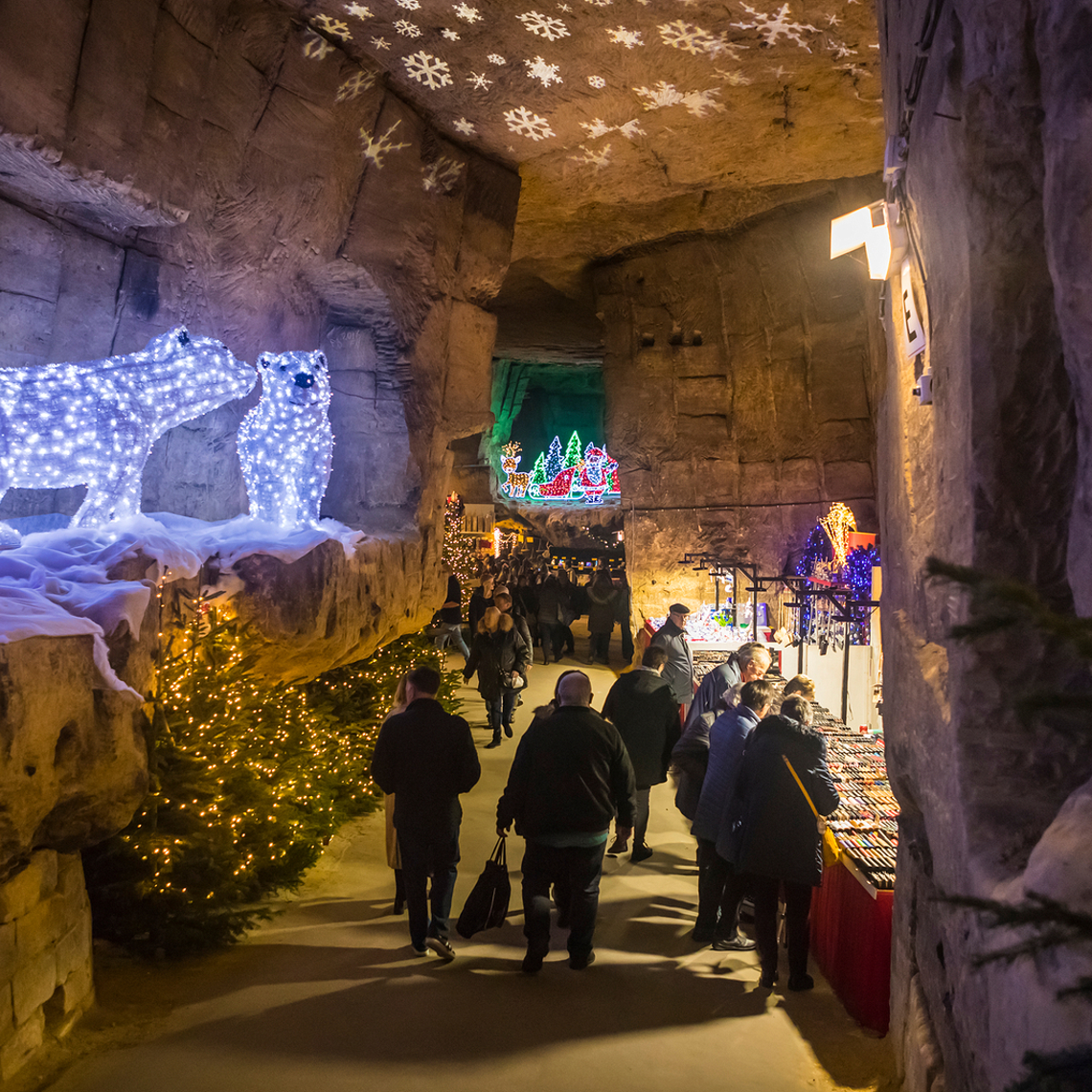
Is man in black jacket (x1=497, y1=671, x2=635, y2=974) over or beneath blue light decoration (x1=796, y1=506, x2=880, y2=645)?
beneath

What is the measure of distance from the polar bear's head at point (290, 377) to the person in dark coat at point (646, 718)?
144 inches

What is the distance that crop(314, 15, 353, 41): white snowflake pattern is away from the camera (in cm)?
709

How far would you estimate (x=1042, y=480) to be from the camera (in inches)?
80.5

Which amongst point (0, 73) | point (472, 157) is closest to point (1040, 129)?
point (0, 73)

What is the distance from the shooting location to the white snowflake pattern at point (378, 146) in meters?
7.91

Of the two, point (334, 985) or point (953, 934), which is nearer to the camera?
point (953, 934)

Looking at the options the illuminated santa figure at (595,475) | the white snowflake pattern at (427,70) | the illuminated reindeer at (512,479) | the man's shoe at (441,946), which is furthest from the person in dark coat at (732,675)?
the illuminated reindeer at (512,479)

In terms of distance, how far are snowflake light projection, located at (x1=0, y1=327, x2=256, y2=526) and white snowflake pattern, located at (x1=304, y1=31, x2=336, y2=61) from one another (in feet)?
9.97

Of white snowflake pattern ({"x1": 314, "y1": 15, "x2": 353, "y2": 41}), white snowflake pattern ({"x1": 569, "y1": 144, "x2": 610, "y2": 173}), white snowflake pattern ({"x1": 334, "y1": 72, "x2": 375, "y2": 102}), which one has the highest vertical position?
white snowflake pattern ({"x1": 569, "y1": 144, "x2": 610, "y2": 173})

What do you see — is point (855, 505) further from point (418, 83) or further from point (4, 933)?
point (4, 933)

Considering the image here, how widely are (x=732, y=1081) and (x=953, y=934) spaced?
1.28m

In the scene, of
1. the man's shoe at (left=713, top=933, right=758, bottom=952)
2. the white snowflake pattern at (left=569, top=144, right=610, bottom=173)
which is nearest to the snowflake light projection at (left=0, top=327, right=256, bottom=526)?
the man's shoe at (left=713, top=933, right=758, bottom=952)

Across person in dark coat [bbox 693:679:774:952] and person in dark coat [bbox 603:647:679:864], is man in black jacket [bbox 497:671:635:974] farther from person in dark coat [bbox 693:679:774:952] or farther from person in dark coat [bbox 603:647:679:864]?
person in dark coat [bbox 603:647:679:864]

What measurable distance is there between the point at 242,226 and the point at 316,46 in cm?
181
